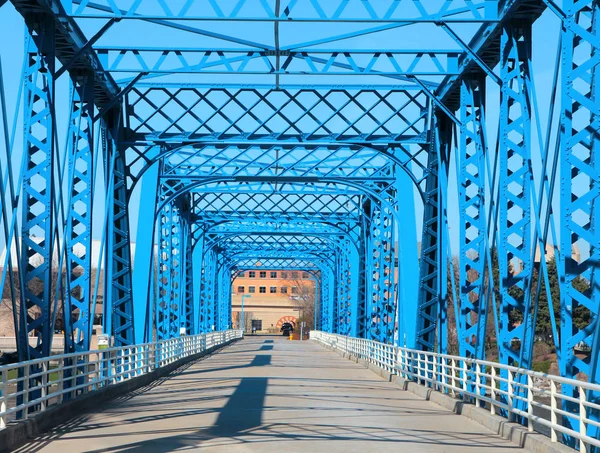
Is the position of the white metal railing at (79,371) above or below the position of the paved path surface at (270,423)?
above

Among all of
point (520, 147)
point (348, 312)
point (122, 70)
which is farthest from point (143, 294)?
point (348, 312)

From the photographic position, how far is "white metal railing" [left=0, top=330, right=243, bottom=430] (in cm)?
1335

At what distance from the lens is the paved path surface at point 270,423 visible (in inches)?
485

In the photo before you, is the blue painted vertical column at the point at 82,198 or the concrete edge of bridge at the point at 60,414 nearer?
the concrete edge of bridge at the point at 60,414

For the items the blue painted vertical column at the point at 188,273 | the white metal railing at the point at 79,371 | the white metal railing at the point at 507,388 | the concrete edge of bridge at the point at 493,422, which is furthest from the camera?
the blue painted vertical column at the point at 188,273

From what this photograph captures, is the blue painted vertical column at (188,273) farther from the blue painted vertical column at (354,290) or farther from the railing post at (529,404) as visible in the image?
the railing post at (529,404)

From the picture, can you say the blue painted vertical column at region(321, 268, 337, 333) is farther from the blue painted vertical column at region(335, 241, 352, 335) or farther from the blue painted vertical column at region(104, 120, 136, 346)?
the blue painted vertical column at region(104, 120, 136, 346)

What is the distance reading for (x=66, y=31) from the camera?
17.8m

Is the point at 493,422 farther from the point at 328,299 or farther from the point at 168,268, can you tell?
the point at 328,299

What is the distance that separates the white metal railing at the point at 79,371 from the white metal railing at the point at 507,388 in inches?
252

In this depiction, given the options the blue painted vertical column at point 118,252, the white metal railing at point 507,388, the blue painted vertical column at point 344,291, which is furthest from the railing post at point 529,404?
the blue painted vertical column at point 344,291

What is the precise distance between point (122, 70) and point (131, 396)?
6.73 meters

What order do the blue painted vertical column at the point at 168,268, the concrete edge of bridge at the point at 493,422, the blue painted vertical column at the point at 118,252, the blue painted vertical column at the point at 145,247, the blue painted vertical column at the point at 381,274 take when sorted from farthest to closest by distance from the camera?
the blue painted vertical column at the point at 168,268
the blue painted vertical column at the point at 381,274
the blue painted vertical column at the point at 145,247
the blue painted vertical column at the point at 118,252
the concrete edge of bridge at the point at 493,422

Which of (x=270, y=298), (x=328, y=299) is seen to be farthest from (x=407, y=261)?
(x=270, y=298)
